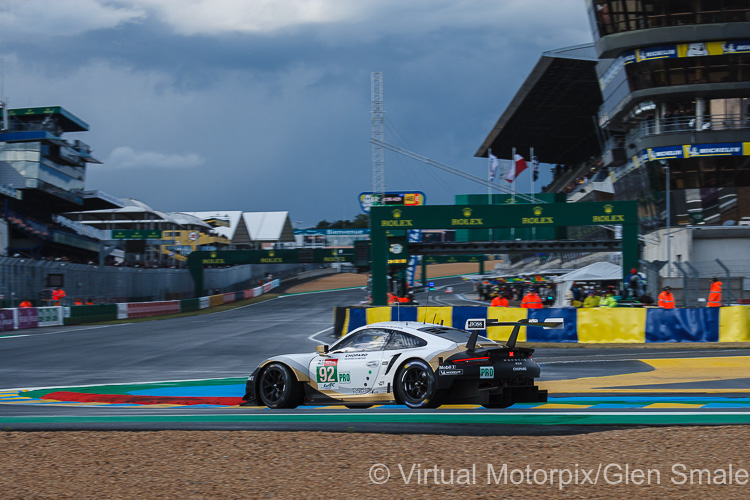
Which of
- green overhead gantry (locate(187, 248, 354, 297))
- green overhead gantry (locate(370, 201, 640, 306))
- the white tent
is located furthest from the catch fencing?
the white tent

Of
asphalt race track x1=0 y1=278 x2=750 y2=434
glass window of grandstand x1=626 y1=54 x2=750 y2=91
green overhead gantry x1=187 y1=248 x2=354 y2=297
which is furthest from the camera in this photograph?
green overhead gantry x1=187 y1=248 x2=354 y2=297

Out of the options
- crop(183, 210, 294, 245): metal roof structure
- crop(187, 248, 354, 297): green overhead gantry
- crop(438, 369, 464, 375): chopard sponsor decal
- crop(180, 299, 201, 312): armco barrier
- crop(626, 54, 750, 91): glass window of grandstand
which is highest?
crop(626, 54, 750, 91): glass window of grandstand

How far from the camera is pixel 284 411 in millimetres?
9430

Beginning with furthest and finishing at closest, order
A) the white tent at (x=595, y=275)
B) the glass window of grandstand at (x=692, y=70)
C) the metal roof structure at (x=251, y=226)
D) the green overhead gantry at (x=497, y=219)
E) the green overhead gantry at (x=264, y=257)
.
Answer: the metal roof structure at (x=251, y=226), the green overhead gantry at (x=264, y=257), the glass window of grandstand at (x=692, y=70), the white tent at (x=595, y=275), the green overhead gantry at (x=497, y=219)

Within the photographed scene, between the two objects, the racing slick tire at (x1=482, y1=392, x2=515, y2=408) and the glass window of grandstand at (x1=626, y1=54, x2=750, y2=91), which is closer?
the racing slick tire at (x1=482, y1=392, x2=515, y2=408)

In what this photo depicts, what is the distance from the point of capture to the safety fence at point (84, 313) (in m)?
33.7

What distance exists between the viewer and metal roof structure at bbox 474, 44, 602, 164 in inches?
2431

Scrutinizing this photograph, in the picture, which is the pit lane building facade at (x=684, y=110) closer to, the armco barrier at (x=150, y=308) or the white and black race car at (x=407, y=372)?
the armco barrier at (x=150, y=308)

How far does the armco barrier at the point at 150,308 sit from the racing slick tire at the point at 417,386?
1494 inches

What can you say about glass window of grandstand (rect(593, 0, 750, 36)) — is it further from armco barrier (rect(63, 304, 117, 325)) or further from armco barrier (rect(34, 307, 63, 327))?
armco barrier (rect(34, 307, 63, 327))

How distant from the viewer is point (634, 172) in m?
48.4

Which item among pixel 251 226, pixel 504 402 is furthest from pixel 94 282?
pixel 251 226

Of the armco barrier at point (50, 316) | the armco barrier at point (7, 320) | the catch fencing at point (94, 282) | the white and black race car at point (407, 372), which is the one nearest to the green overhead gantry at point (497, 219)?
the armco barrier at point (50, 316)

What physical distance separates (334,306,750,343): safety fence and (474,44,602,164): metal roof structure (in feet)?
132
